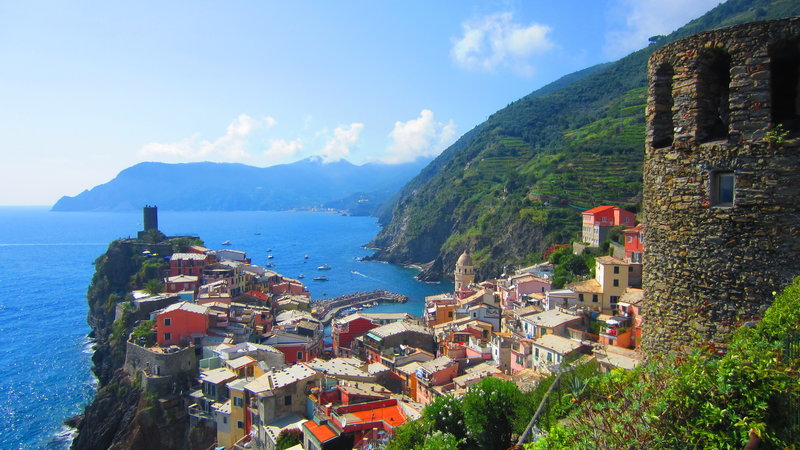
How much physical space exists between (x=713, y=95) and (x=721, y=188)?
934mm

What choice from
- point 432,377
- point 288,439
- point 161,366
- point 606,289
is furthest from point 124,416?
point 606,289

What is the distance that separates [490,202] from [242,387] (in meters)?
77.6

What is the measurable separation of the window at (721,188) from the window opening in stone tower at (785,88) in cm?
60

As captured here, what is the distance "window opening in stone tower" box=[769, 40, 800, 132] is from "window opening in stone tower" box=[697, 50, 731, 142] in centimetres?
36

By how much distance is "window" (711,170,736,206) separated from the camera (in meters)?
4.54

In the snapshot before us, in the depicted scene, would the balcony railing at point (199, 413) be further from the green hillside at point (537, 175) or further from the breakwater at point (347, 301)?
the green hillside at point (537, 175)

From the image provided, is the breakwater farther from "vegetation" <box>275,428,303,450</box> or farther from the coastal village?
"vegetation" <box>275,428,303,450</box>

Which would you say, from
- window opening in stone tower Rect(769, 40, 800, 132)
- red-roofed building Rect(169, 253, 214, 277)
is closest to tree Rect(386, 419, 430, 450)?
window opening in stone tower Rect(769, 40, 800, 132)

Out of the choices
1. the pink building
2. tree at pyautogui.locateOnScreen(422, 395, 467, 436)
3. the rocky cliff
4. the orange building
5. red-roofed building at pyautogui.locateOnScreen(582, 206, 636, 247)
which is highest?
red-roofed building at pyautogui.locateOnScreen(582, 206, 636, 247)

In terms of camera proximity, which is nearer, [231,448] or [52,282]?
[231,448]

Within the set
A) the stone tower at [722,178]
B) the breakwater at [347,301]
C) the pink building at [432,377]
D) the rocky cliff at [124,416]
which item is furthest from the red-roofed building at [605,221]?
the stone tower at [722,178]

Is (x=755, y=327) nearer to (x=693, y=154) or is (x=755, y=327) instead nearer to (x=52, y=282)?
(x=693, y=154)

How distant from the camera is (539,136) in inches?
4948

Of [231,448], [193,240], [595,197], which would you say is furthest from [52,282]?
[595,197]
